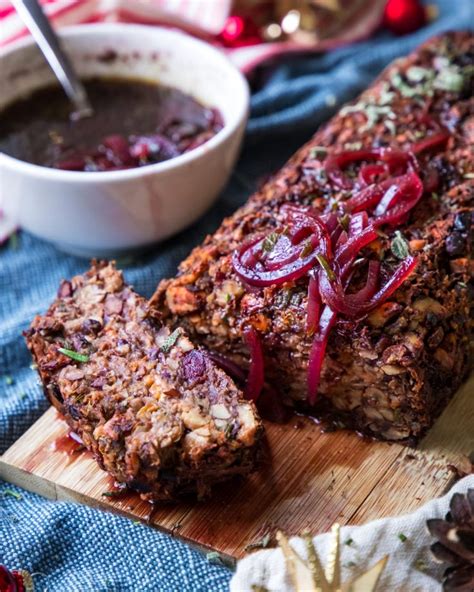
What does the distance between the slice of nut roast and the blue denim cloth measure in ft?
0.91

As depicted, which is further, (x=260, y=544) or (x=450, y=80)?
(x=450, y=80)

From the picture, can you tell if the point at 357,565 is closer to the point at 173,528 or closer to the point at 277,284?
the point at 173,528

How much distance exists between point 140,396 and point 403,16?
171 inches

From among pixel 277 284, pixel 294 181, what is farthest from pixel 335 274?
pixel 294 181

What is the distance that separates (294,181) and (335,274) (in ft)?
2.88

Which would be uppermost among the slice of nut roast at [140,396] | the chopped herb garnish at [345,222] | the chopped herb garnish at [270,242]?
the chopped herb garnish at [345,222]

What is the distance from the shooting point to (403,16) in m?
7.16

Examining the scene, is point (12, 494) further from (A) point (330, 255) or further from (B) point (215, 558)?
(A) point (330, 255)

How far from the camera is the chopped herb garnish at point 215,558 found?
3941 mm

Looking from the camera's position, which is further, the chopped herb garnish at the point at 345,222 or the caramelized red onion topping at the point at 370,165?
the caramelized red onion topping at the point at 370,165

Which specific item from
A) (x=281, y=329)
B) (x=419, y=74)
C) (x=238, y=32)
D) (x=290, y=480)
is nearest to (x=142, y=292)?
(x=281, y=329)

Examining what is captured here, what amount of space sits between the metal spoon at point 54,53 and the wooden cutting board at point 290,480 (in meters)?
2.12

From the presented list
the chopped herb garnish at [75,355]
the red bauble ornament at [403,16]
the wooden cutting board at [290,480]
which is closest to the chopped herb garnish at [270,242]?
the wooden cutting board at [290,480]

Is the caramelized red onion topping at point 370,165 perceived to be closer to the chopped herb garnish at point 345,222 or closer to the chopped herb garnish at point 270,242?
the chopped herb garnish at point 345,222
